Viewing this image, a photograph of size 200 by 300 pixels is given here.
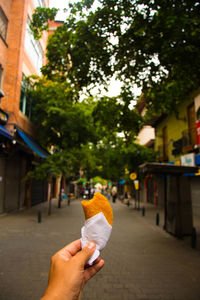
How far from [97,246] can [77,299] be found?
384 millimetres

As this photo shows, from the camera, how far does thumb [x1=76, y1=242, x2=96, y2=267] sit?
1508mm

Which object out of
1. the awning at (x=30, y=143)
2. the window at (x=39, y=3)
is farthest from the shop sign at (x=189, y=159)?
the window at (x=39, y=3)

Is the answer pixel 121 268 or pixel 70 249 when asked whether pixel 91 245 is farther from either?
pixel 121 268

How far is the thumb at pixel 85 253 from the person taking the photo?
4.95 ft

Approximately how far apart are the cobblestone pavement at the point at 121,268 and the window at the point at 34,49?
1483 centimetres

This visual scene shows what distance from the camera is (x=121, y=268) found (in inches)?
207

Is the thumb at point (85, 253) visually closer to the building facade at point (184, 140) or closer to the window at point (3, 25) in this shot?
the building facade at point (184, 140)

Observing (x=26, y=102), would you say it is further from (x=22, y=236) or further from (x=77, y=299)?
(x=77, y=299)

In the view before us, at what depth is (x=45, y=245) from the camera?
718 cm

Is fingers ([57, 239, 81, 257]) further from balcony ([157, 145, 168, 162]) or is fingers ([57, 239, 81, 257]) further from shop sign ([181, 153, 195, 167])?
balcony ([157, 145, 168, 162])

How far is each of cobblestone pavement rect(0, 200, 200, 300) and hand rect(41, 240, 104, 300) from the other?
3000 millimetres

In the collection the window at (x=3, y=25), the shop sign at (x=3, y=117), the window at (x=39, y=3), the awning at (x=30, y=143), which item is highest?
the window at (x=39, y=3)

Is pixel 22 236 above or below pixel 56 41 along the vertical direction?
below

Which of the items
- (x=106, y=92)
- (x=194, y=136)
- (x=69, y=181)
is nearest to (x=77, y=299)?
(x=106, y=92)
